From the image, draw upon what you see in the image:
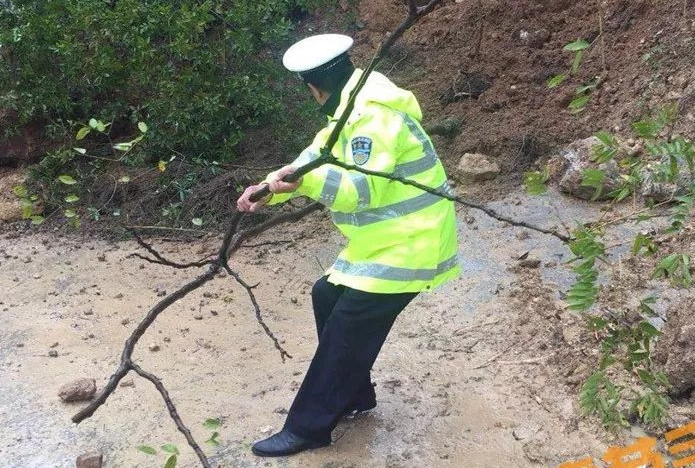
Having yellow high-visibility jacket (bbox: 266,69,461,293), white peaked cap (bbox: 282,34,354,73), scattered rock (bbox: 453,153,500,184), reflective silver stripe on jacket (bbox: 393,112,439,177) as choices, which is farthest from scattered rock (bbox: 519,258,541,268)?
white peaked cap (bbox: 282,34,354,73)

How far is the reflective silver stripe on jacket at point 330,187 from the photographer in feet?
8.14

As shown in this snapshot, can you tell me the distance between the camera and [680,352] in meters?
3.03

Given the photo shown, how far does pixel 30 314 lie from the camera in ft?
14.7

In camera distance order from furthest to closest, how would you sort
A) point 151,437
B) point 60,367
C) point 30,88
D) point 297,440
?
1. point 30,88
2. point 60,367
3. point 151,437
4. point 297,440

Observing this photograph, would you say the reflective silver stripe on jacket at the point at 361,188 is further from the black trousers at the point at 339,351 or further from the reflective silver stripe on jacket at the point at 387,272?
the black trousers at the point at 339,351

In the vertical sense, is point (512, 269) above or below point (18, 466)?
below

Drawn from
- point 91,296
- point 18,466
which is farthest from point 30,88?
point 18,466

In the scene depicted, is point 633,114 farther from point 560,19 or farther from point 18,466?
point 18,466

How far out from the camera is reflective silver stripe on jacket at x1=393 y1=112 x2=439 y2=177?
271cm

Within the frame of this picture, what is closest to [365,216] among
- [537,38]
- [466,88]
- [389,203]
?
[389,203]

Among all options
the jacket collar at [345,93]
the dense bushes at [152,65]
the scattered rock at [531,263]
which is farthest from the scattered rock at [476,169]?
the jacket collar at [345,93]

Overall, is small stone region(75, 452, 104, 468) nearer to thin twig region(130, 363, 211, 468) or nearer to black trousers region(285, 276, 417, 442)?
black trousers region(285, 276, 417, 442)

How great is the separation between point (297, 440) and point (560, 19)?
460 centimetres

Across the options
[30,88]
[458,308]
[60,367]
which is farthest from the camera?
[30,88]
